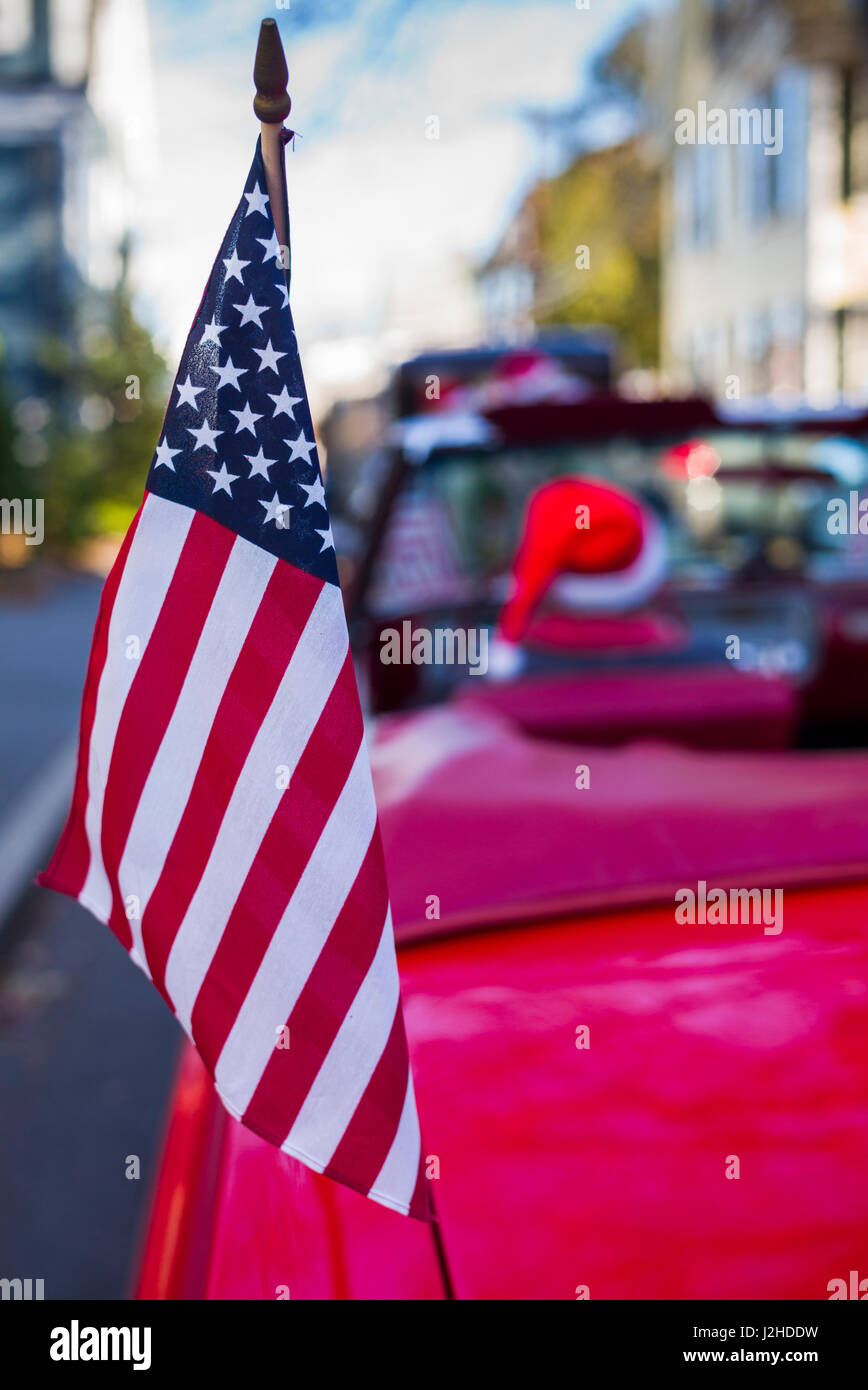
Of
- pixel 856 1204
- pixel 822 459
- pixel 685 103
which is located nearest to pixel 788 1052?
pixel 856 1204

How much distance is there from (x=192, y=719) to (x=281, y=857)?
161 mm

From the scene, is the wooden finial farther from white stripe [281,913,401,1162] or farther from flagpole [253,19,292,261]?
white stripe [281,913,401,1162]

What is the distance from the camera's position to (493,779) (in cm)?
210

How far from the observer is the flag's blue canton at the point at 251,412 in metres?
1.36

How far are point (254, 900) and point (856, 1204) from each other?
22.8 inches

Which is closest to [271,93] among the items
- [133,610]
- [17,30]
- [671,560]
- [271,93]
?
[271,93]

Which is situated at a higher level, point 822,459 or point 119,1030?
point 822,459

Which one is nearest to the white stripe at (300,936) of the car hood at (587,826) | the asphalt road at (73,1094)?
the car hood at (587,826)

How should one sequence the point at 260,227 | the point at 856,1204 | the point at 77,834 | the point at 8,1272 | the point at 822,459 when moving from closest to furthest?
the point at 856,1204
the point at 260,227
the point at 77,834
the point at 8,1272
the point at 822,459

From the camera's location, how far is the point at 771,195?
70.7 ft

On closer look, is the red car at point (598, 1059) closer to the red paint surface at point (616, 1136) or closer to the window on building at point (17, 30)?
the red paint surface at point (616, 1136)

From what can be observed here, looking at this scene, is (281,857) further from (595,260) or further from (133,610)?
(595,260)
